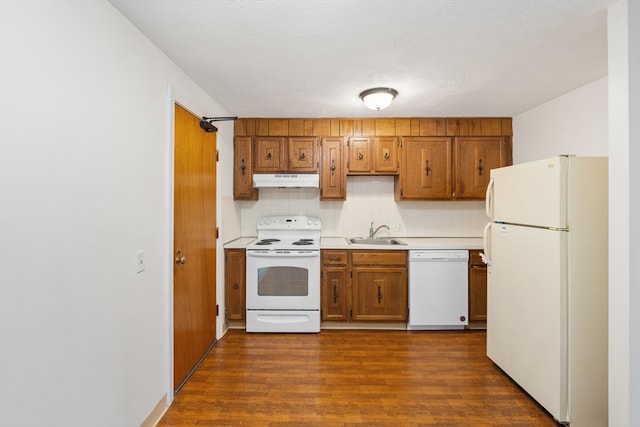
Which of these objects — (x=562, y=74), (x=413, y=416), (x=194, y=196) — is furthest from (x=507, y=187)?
(x=194, y=196)

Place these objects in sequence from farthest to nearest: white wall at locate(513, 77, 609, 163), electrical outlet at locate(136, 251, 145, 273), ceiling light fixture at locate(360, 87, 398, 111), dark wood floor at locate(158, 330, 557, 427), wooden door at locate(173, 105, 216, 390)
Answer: ceiling light fixture at locate(360, 87, 398, 111) < white wall at locate(513, 77, 609, 163) < wooden door at locate(173, 105, 216, 390) < dark wood floor at locate(158, 330, 557, 427) < electrical outlet at locate(136, 251, 145, 273)

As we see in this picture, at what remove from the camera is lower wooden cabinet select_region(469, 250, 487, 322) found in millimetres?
3215

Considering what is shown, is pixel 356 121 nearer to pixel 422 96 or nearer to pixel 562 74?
pixel 422 96

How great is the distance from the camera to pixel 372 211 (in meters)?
3.81

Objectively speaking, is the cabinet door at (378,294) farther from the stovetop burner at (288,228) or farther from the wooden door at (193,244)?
the wooden door at (193,244)

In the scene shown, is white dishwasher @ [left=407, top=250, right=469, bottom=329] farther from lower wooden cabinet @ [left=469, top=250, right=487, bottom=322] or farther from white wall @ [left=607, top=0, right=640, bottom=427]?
white wall @ [left=607, top=0, right=640, bottom=427]

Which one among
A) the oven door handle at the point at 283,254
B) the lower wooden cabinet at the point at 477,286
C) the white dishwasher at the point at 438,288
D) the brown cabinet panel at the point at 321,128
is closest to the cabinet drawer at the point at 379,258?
the white dishwasher at the point at 438,288

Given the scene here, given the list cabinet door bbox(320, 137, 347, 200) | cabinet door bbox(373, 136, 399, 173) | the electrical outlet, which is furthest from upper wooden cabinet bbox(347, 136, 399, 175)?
the electrical outlet

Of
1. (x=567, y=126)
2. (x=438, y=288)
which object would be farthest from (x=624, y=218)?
(x=438, y=288)

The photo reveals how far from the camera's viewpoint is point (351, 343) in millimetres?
2969

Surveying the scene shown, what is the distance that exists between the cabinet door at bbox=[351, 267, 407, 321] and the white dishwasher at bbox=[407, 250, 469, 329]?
123 mm

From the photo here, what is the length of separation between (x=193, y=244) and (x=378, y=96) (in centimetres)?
199

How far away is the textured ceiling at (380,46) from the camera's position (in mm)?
1564

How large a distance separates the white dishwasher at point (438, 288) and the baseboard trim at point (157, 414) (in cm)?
234
